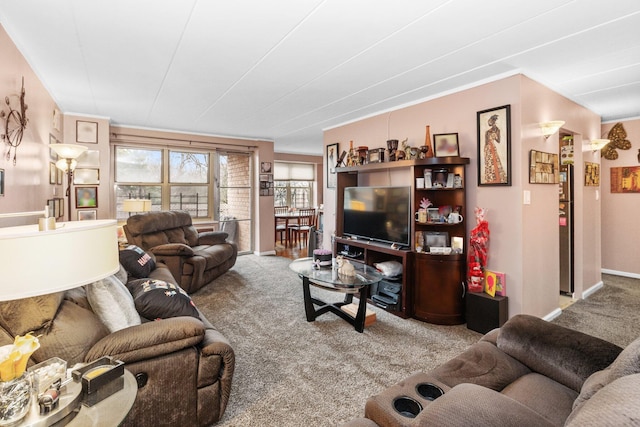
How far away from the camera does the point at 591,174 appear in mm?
4250

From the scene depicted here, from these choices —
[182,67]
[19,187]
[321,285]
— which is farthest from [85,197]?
[321,285]

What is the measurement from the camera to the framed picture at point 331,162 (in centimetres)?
523

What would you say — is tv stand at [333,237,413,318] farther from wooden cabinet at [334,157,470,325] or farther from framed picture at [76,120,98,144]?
framed picture at [76,120,98,144]

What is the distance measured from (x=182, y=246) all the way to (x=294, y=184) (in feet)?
18.0

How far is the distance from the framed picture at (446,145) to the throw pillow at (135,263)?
316 centimetres

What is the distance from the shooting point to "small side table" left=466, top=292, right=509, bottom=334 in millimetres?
2926

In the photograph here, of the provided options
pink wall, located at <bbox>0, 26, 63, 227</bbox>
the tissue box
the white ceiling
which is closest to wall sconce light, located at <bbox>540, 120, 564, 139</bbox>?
the white ceiling

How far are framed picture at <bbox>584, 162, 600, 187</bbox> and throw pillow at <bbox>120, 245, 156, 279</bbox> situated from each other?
5.24 meters

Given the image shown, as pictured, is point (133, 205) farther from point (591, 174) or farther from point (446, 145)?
point (591, 174)

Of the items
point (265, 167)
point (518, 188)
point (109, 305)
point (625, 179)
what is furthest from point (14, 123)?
point (625, 179)

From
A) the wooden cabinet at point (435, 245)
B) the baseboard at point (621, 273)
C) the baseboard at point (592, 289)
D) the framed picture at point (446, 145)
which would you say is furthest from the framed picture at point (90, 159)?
the baseboard at point (621, 273)

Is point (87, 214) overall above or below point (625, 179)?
below

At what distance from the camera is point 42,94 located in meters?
3.31

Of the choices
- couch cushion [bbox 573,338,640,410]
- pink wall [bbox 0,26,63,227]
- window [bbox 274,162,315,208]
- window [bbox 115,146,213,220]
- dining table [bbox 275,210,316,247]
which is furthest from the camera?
window [bbox 274,162,315,208]
